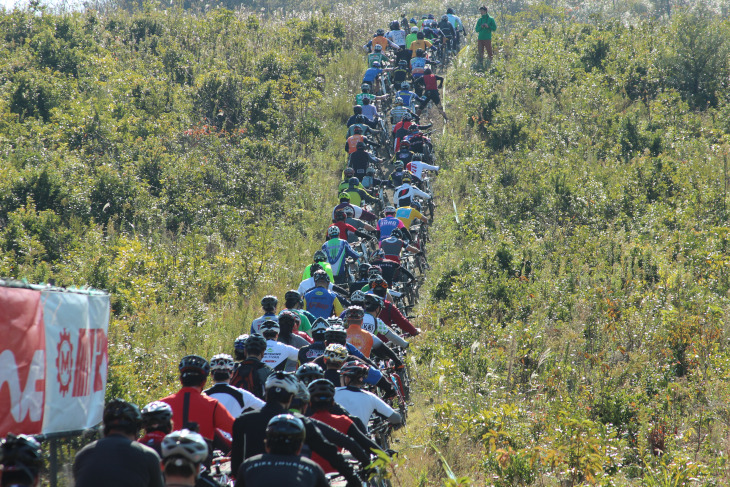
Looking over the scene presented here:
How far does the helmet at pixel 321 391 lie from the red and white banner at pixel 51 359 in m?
1.93

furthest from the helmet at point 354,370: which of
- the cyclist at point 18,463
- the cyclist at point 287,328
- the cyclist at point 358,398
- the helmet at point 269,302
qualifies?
the cyclist at point 18,463

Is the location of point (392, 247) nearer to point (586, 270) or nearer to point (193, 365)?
point (586, 270)

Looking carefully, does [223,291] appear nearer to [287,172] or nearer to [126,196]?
[126,196]

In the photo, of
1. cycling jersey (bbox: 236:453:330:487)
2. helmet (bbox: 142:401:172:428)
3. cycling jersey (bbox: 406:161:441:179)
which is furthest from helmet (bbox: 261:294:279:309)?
cycling jersey (bbox: 406:161:441:179)

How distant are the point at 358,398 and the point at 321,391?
1.08 m

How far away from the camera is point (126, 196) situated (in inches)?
870

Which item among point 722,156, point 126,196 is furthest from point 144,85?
point 722,156

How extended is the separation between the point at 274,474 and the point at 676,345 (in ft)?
37.3

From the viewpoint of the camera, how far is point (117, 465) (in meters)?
4.82

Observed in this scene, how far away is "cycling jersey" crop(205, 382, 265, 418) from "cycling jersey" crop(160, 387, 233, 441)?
507 mm

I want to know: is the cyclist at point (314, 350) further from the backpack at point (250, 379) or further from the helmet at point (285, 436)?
the helmet at point (285, 436)

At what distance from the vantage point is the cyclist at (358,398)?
7.81 m

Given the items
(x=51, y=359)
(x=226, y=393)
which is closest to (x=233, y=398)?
(x=226, y=393)

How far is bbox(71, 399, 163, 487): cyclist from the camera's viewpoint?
4766mm
